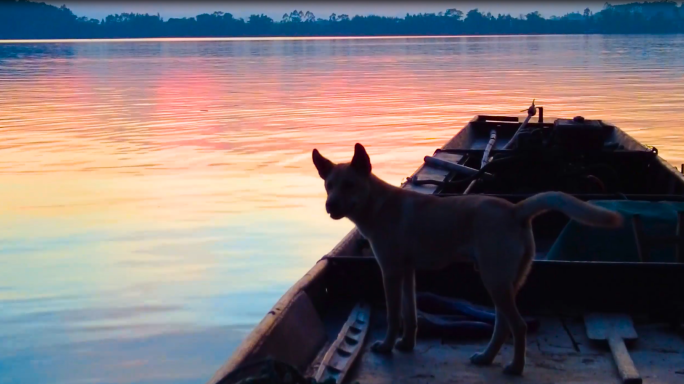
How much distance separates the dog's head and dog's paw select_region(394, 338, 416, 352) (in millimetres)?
896

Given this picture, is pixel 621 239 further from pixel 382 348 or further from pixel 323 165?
pixel 323 165

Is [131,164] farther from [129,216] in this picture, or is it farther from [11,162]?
[129,216]

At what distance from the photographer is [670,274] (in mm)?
5633

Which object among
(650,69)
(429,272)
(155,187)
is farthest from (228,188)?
(650,69)

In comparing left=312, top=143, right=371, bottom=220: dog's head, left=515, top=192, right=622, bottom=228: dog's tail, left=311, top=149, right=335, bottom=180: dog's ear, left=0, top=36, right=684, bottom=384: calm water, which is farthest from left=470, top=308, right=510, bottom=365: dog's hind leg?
left=0, top=36, right=684, bottom=384: calm water

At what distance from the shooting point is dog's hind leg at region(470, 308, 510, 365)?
482 centimetres

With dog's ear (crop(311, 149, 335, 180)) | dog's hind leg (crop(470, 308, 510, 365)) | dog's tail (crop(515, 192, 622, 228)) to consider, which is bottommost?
dog's hind leg (crop(470, 308, 510, 365))

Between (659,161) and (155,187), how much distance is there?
733 cm

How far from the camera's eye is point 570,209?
4297mm

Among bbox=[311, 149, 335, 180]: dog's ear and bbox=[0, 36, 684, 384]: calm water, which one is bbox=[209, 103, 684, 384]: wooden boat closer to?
bbox=[311, 149, 335, 180]: dog's ear

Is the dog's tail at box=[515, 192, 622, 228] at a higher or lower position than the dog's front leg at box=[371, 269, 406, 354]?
higher

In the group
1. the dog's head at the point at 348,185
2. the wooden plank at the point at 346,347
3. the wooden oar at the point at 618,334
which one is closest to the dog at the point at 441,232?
the dog's head at the point at 348,185

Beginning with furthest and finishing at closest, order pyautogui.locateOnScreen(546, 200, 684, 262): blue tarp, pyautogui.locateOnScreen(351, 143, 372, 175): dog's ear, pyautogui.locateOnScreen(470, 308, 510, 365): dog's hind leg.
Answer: pyautogui.locateOnScreen(546, 200, 684, 262): blue tarp → pyautogui.locateOnScreen(470, 308, 510, 365): dog's hind leg → pyautogui.locateOnScreen(351, 143, 372, 175): dog's ear

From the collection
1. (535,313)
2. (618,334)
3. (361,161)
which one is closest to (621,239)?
(535,313)
